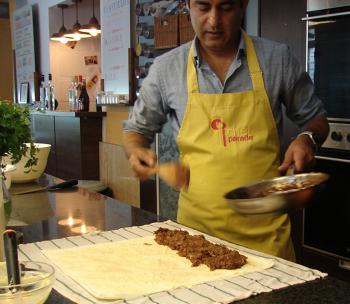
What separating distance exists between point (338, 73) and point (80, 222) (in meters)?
1.44

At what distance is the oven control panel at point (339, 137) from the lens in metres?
2.30

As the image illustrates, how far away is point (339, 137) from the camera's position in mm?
2328

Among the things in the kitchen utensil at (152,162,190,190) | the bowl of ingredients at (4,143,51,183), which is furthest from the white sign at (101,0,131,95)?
the kitchen utensil at (152,162,190,190)

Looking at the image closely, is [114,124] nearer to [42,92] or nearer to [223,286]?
[42,92]

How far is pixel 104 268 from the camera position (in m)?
1.16

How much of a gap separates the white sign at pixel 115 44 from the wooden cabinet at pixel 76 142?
0.38m

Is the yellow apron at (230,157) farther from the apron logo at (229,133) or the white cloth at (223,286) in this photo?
the white cloth at (223,286)

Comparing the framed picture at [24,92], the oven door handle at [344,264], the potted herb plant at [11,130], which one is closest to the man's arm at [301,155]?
the potted herb plant at [11,130]

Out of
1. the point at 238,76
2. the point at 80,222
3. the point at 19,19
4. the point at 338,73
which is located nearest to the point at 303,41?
the point at 338,73

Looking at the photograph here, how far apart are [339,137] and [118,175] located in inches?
96.0

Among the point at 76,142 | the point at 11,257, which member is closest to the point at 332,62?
the point at 11,257

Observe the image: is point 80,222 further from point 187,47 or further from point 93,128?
point 93,128

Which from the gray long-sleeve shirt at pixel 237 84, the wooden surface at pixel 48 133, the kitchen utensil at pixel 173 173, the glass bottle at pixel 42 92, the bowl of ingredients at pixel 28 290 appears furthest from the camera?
the glass bottle at pixel 42 92

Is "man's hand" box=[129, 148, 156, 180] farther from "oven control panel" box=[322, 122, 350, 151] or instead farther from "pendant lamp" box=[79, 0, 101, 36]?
"pendant lamp" box=[79, 0, 101, 36]
